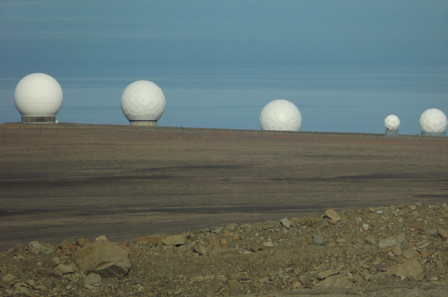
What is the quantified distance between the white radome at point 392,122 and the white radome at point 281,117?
25.3 ft

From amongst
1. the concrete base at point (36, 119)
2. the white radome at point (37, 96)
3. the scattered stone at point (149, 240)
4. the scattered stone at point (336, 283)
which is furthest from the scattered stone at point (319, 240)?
the concrete base at point (36, 119)

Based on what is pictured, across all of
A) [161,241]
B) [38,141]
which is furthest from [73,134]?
[161,241]

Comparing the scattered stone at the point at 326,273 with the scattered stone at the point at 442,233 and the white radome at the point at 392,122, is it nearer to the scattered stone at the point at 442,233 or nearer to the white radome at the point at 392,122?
the scattered stone at the point at 442,233

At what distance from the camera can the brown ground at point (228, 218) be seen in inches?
313

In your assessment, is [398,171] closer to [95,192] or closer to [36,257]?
[95,192]

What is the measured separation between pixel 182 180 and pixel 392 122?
3342 cm

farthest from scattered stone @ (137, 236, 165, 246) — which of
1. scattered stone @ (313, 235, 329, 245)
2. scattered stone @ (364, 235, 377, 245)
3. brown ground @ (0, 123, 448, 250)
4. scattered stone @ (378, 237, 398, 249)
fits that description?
scattered stone @ (378, 237, 398, 249)

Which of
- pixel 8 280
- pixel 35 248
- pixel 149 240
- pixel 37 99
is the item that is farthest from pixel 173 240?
pixel 37 99

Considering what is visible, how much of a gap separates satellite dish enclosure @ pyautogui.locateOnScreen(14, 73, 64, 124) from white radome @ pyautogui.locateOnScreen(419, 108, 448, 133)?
36.9 m

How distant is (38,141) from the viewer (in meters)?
27.7

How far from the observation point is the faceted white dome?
148 ft

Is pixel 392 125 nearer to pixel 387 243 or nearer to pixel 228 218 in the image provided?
pixel 228 218

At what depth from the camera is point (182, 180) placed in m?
18.0

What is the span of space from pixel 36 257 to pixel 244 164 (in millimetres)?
13677
